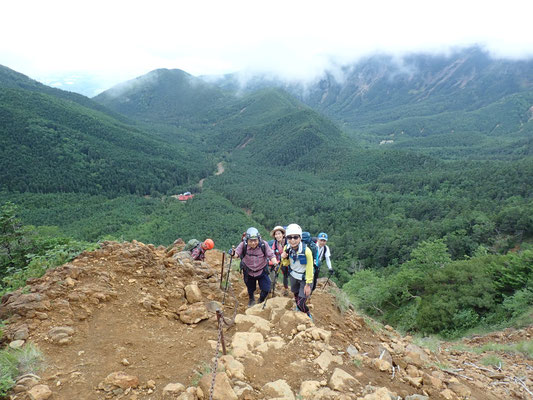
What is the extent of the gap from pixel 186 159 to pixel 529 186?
386 feet

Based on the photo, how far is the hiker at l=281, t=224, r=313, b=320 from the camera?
5.89 metres

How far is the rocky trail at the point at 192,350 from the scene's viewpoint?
3898mm

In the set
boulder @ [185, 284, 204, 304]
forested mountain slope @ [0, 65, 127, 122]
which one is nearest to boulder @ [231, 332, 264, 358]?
boulder @ [185, 284, 204, 304]

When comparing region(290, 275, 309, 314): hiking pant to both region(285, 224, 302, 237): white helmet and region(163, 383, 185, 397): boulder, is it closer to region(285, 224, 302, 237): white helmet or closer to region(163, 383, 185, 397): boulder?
region(285, 224, 302, 237): white helmet

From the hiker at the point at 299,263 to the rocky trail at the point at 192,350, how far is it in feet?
1.33

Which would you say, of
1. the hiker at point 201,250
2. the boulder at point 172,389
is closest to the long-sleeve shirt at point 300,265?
the boulder at point 172,389

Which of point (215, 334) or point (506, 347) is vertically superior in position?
point (215, 334)

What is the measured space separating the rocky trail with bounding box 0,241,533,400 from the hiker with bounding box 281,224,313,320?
1.33 ft

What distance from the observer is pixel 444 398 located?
4.33 meters

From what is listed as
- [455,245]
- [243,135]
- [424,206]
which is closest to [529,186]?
[424,206]

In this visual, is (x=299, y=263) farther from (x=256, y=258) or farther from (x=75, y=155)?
(x=75, y=155)

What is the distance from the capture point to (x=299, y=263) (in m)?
6.23

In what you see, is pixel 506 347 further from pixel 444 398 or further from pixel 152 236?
pixel 152 236

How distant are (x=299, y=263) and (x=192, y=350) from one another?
267 cm
